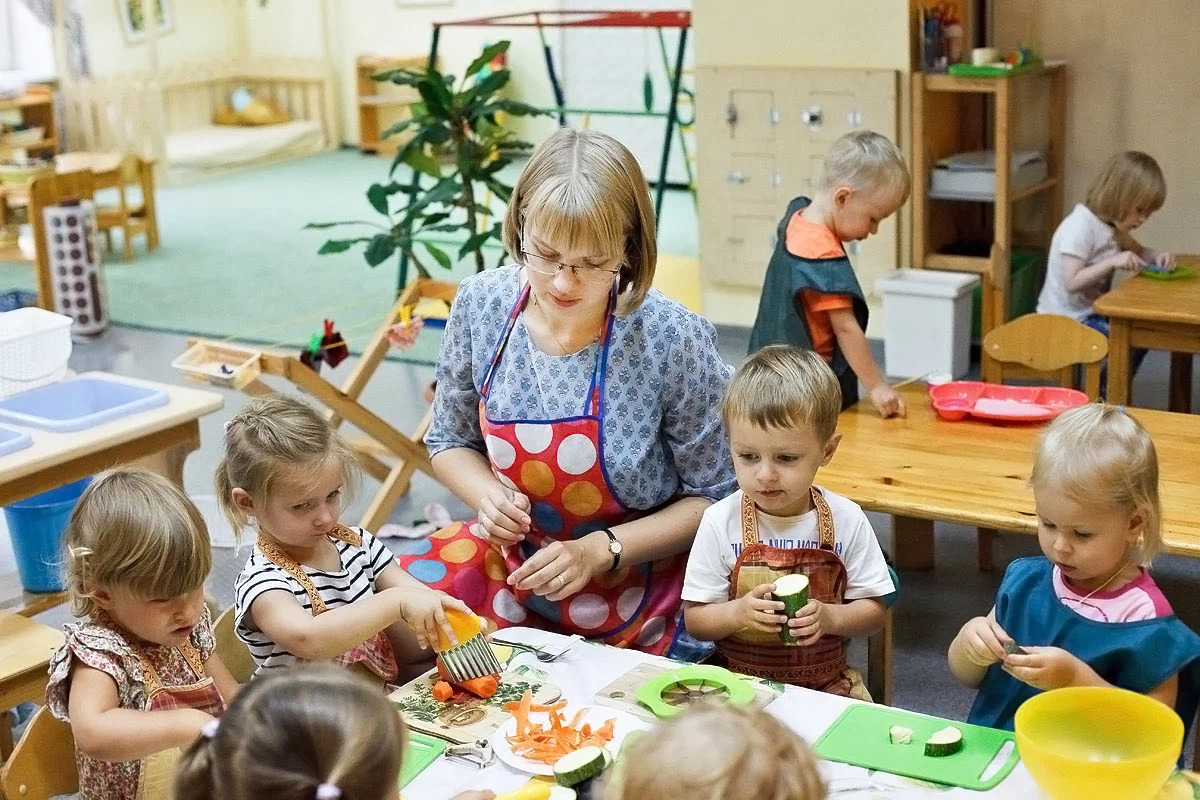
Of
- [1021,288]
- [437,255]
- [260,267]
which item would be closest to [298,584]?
[437,255]

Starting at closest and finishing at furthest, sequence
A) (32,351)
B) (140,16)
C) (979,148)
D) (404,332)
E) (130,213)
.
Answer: (32,351) → (404,332) → (979,148) → (130,213) → (140,16)

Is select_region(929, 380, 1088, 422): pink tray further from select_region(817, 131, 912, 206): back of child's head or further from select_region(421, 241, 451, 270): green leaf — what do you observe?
select_region(421, 241, 451, 270): green leaf

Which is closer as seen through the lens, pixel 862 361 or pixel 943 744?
pixel 943 744

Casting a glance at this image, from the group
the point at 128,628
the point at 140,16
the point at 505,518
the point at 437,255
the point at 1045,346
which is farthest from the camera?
the point at 140,16

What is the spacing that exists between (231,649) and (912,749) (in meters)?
1.08

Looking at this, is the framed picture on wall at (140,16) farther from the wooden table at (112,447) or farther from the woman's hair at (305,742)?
the woman's hair at (305,742)

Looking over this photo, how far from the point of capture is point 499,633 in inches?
84.8

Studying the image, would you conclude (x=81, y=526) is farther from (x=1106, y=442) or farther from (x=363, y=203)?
(x=363, y=203)

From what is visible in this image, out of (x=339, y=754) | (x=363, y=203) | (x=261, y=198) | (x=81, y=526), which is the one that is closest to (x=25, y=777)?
(x=81, y=526)

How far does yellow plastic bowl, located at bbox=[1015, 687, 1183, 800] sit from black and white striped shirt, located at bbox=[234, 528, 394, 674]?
1058 mm

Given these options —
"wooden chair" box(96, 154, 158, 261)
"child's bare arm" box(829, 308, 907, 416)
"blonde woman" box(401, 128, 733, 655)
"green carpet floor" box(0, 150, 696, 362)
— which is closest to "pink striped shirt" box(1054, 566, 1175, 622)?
"blonde woman" box(401, 128, 733, 655)

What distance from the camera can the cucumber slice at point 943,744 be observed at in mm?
1719

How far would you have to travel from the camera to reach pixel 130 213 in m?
8.60

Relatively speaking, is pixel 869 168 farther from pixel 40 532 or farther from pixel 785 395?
pixel 40 532
